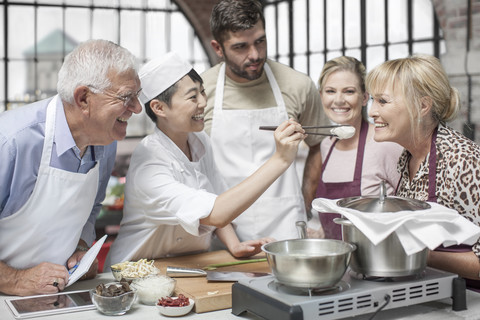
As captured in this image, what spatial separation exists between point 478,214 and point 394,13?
6027 mm

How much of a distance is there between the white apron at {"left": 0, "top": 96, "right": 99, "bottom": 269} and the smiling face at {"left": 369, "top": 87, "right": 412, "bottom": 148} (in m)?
1.13

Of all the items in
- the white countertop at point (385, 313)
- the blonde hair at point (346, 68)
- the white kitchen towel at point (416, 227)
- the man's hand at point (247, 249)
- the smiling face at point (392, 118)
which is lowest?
the white countertop at point (385, 313)

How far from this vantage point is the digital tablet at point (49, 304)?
1.75m

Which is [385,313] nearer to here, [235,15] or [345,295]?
[345,295]

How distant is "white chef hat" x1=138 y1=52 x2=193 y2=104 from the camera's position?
7.75 ft

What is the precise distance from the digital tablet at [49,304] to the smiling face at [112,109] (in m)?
0.56

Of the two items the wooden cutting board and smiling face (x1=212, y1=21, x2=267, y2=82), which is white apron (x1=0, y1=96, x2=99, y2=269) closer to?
the wooden cutting board

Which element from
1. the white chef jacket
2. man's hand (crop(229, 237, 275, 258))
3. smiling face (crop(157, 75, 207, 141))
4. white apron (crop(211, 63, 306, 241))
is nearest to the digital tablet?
the white chef jacket

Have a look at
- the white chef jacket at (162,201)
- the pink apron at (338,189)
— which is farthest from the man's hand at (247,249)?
the pink apron at (338,189)

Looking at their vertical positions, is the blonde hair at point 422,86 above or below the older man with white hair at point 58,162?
above

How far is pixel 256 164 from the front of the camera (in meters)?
2.94

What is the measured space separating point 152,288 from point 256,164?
124cm

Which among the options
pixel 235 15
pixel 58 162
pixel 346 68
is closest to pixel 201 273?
pixel 58 162

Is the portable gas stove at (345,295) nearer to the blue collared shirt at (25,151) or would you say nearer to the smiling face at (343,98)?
the blue collared shirt at (25,151)
